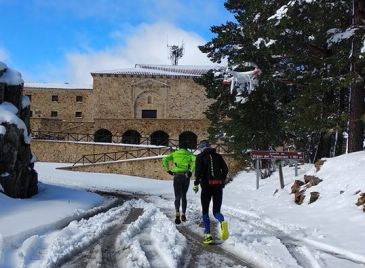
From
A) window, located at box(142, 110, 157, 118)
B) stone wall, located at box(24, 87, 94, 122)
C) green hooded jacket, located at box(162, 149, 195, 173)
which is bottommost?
green hooded jacket, located at box(162, 149, 195, 173)

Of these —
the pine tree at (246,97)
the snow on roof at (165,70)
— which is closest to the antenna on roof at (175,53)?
the snow on roof at (165,70)

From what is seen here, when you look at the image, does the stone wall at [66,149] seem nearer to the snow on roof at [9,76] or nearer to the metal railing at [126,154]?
the metal railing at [126,154]

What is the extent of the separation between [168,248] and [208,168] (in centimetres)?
177

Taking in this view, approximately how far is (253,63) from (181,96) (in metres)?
31.2

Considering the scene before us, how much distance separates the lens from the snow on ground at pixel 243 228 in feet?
21.7

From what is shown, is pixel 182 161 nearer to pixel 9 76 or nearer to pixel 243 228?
pixel 243 228

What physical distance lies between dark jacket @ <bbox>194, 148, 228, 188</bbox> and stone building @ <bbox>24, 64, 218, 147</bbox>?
33.8 meters

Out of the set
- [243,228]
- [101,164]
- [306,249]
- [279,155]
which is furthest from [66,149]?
[306,249]

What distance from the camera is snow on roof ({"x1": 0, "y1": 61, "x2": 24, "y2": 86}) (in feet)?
43.9

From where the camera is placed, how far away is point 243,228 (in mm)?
9383

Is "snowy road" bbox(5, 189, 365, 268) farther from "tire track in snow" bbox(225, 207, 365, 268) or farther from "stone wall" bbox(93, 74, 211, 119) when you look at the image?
"stone wall" bbox(93, 74, 211, 119)

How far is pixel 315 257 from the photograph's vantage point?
693 cm

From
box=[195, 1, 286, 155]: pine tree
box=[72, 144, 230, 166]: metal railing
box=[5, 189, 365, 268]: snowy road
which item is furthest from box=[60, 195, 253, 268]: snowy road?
box=[72, 144, 230, 166]: metal railing

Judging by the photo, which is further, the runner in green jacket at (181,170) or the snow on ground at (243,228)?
the runner in green jacket at (181,170)
